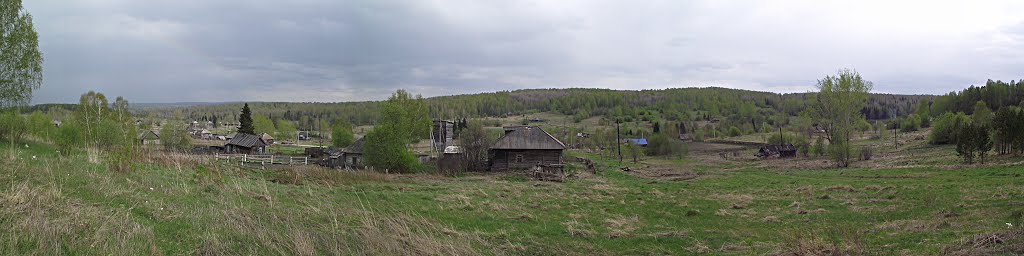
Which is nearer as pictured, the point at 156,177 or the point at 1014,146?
the point at 156,177

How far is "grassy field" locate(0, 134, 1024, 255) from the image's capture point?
7852mm

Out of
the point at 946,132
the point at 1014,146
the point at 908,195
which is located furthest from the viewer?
the point at 946,132

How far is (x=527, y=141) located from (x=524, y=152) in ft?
2.78

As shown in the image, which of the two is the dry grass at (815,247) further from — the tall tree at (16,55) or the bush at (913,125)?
the bush at (913,125)

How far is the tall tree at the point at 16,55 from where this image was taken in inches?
805

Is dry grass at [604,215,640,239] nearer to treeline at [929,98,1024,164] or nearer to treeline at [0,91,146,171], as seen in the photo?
treeline at [0,91,146,171]

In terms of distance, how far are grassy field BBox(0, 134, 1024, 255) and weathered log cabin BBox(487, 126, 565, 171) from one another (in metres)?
19.1

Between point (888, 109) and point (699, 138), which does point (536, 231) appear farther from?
point (888, 109)

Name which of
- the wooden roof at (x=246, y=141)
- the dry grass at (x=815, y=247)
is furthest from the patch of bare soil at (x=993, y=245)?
the wooden roof at (x=246, y=141)

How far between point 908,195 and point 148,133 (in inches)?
3012

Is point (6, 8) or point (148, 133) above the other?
point (6, 8)

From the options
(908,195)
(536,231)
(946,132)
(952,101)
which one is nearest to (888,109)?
(952,101)

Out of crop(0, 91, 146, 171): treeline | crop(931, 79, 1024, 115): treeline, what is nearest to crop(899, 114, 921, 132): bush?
crop(931, 79, 1024, 115): treeline

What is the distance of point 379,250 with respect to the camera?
888 cm
